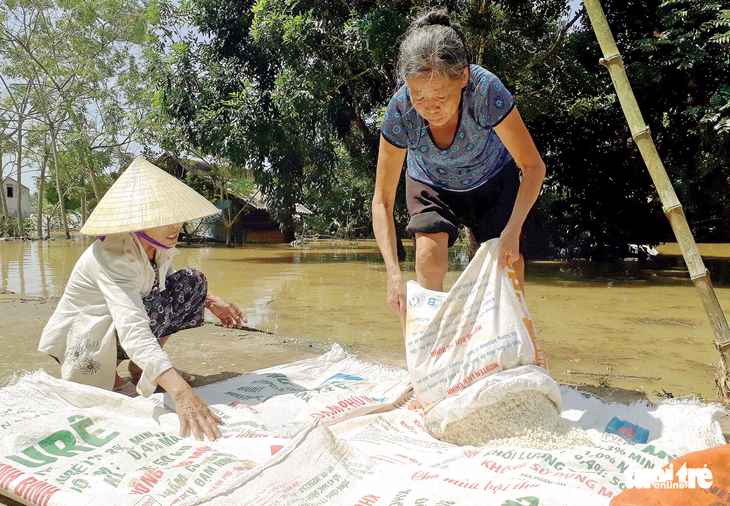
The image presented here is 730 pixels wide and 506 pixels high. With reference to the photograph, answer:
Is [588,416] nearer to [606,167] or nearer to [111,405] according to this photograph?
[111,405]

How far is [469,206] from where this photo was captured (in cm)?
224

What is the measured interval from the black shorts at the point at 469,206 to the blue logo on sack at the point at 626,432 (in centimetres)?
84

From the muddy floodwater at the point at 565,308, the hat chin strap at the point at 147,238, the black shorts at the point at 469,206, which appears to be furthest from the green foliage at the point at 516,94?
the hat chin strap at the point at 147,238

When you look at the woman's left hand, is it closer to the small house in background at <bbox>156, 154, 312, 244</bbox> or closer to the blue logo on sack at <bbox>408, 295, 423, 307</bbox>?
the blue logo on sack at <bbox>408, 295, 423, 307</bbox>

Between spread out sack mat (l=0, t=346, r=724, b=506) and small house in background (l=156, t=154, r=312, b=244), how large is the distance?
15.7m

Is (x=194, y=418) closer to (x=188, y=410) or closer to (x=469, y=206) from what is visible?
(x=188, y=410)

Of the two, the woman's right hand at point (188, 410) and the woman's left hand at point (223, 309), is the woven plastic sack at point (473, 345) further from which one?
the woman's left hand at point (223, 309)

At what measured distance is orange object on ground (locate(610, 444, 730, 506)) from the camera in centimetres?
122

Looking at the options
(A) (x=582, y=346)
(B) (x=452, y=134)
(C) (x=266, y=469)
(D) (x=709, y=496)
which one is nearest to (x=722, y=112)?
(A) (x=582, y=346)

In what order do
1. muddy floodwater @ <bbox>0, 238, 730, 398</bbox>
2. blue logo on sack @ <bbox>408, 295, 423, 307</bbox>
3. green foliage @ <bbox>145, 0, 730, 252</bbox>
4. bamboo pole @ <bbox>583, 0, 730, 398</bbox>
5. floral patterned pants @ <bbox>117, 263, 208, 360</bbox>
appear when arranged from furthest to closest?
green foliage @ <bbox>145, 0, 730, 252</bbox>
muddy floodwater @ <bbox>0, 238, 730, 398</bbox>
floral patterned pants @ <bbox>117, 263, 208, 360</bbox>
bamboo pole @ <bbox>583, 0, 730, 398</bbox>
blue logo on sack @ <bbox>408, 295, 423, 307</bbox>

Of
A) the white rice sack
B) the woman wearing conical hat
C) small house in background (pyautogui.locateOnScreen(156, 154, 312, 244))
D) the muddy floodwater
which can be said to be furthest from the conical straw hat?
small house in background (pyautogui.locateOnScreen(156, 154, 312, 244))

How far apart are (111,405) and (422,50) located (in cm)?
179

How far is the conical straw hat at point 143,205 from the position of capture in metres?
2.15

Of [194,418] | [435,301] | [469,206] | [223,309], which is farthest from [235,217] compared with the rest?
[435,301]
